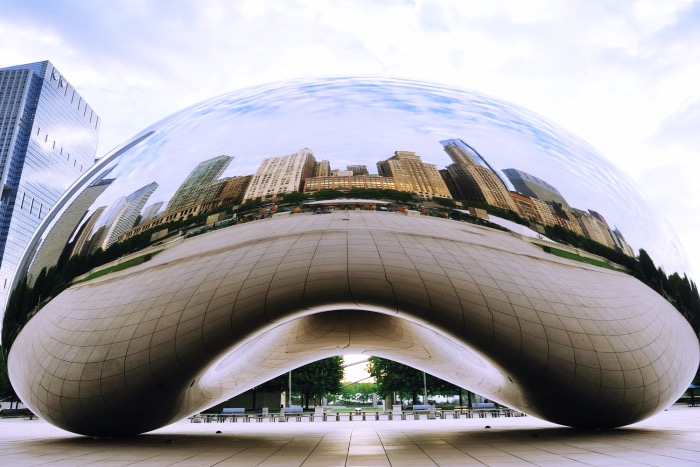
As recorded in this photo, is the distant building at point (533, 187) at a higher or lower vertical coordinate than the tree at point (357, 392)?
higher

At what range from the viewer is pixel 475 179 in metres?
4.43

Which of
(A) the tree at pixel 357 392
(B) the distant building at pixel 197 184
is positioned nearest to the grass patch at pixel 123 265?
(B) the distant building at pixel 197 184

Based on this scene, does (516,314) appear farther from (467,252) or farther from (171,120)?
(171,120)

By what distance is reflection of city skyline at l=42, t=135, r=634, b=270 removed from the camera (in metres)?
4.30

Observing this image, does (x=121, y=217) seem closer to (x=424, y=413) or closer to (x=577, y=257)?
(x=577, y=257)

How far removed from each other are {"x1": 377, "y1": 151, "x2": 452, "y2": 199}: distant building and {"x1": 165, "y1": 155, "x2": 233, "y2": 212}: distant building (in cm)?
157

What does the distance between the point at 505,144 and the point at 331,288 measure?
7.85 ft

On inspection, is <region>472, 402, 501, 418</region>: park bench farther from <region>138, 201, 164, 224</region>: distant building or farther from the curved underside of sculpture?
<region>138, 201, 164, 224</region>: distant building

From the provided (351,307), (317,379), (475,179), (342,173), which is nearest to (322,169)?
(342,173)

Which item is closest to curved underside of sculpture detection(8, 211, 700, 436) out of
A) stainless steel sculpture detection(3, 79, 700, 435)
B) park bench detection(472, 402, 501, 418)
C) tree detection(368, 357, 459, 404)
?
stainless steel sculpture detection(3, 79, 700, 435)

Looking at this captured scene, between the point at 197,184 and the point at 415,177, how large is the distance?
2121 millimetres

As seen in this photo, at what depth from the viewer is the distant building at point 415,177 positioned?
4305mm

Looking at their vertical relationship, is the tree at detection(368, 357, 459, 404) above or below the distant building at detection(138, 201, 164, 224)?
below

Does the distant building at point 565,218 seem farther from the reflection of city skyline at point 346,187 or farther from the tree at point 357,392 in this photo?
the tree at point 357,392
